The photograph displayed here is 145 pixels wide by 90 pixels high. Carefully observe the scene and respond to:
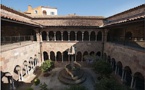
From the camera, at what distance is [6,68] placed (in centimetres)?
824

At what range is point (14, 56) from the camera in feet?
30.8

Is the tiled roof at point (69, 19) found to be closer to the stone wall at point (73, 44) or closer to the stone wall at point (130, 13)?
the stone wall at point (130, 13)

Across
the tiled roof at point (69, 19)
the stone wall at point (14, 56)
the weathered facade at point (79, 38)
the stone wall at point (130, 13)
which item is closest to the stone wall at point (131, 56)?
the weathered facade at point (79, 38)

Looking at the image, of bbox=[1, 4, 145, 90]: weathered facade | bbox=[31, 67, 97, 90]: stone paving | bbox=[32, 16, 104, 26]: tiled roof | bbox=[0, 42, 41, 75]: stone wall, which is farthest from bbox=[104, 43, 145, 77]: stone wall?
→ bbox=[0, 42, 41, 75]: stone wall

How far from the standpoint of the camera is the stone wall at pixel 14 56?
26.2 feet

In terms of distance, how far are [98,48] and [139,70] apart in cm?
821

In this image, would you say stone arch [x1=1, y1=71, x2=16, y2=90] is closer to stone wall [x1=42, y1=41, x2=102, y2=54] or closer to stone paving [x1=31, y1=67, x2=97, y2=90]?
stone paving [x1=31, y1=67, x2=97, y2=90]

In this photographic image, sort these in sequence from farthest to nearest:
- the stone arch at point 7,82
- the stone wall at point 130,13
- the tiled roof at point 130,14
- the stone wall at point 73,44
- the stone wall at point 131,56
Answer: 1. the stone wall at point 73,44
2. the stone wall at point 130,13
3. the tiled roof at point 130,14
4. the stone arch at point 7,82
5. the stone wall at point 131,56

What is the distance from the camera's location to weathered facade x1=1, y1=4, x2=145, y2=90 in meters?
9.59

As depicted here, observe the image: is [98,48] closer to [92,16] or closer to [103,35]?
[103,35]

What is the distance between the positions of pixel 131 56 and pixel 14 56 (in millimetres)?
10875

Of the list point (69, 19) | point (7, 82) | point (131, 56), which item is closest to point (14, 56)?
point (7, 82)

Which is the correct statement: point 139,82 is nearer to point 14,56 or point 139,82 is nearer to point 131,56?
point 131,56

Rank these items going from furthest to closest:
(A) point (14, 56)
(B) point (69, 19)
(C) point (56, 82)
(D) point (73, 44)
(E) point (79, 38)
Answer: (E) point (79, 38), (B) point (69, 19), (D) point (73, 44), (C) point (56, 82), (A) point (14, 56)
